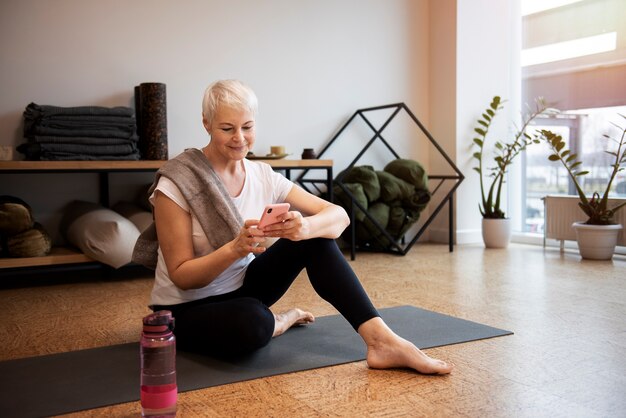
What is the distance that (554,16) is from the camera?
4.77 m

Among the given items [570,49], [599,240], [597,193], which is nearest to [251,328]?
[599,240]

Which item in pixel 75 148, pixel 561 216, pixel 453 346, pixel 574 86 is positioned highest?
pixel 574 86

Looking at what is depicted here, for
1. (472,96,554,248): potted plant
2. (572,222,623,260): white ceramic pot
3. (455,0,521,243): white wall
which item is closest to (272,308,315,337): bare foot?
(572,222,623,260): white ceramic pot

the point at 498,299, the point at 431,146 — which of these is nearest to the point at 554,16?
the point at 431,146

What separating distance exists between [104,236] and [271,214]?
1.81 m

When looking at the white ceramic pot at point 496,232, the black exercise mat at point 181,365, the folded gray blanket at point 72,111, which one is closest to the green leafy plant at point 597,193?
the white ceramic pot at point 496,232

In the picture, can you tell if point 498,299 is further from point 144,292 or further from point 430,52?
point 430,52

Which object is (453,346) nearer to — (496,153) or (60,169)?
(60,169)

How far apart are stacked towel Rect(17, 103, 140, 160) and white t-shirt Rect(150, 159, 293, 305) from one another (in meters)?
1.48

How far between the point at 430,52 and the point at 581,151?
1.32 m

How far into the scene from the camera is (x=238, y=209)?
2.02m

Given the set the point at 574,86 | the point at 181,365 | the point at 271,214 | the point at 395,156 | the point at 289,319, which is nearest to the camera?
the point at 271,214

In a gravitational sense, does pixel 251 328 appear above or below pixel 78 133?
below

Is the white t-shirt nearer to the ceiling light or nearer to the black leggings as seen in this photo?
the black leggings
